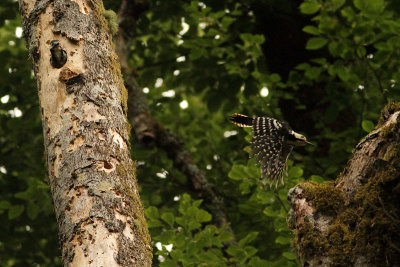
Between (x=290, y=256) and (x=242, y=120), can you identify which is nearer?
(x=290, y=256)

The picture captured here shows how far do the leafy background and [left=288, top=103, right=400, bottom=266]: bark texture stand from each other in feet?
7.18

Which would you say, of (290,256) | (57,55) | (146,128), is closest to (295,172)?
(290,256)

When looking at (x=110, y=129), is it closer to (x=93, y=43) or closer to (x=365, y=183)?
(x=93, y=43)

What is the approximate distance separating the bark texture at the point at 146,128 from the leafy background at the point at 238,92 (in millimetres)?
147

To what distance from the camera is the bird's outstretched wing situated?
4.35 m

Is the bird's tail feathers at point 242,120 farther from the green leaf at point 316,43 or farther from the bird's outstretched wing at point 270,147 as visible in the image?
the green leaf at point 316,43

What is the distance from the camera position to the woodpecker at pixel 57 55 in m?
2.61

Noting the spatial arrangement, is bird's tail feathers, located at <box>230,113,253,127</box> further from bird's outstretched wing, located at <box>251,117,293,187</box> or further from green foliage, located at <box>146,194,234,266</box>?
green foliage, located at <box>146,194,234,266</box>

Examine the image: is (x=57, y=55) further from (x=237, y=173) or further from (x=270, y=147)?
(x=237, y=173)

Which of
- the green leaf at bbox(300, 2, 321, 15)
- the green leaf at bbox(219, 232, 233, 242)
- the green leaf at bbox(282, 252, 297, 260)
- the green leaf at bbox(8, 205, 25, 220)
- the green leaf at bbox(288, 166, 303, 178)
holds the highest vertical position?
the green leaf at bbox(300, 2, 321, 15)

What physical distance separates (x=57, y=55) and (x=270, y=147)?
221 centimetres

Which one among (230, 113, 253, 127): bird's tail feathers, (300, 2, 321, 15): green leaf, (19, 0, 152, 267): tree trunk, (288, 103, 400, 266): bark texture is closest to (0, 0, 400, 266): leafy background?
(300, 2, 321, 15): green leaf

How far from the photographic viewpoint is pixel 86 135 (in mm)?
2379

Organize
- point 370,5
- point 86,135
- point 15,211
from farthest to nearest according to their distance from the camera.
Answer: point 15,211 → point 370,5 → point 86,135
